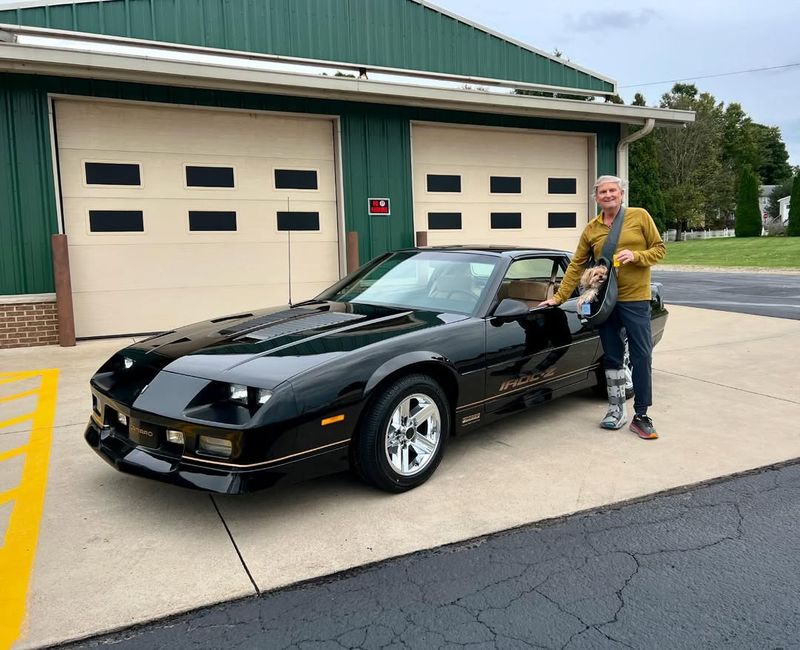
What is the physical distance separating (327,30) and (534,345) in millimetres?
7732

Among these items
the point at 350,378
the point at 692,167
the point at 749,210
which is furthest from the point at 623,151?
the point at 692,167

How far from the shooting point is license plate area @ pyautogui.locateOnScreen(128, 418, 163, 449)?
10.4ft

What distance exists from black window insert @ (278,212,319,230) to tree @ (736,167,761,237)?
149ft

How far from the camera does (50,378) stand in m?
6.54

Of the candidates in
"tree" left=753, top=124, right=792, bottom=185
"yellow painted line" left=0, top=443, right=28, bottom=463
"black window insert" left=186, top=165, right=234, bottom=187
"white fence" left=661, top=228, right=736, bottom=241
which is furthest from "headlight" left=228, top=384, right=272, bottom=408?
"tree" left=753, top=124, right=792, bottom=185

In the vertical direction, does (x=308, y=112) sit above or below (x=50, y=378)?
above

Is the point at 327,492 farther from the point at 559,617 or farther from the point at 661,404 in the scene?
the point at 661,404

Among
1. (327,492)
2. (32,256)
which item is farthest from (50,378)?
(327,492)

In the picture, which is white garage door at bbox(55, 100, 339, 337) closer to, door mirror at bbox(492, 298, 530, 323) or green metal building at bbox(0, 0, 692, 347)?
green metal building at bbox(0, 0, 692, 347)

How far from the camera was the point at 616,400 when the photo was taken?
4.75 m

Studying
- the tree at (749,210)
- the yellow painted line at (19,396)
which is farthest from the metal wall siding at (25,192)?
Result: the tree at (749,210)

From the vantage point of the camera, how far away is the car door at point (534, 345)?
420 centimetres

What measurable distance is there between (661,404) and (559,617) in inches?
135

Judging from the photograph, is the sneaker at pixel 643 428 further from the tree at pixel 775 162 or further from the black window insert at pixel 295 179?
the tree at pixel 775 162
